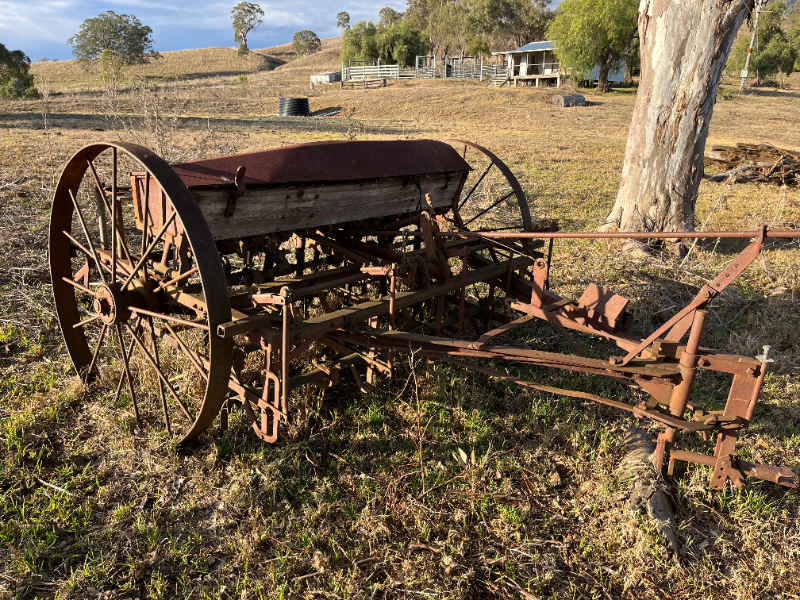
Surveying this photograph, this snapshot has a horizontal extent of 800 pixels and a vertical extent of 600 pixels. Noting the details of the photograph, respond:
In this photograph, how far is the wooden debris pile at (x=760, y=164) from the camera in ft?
37.0

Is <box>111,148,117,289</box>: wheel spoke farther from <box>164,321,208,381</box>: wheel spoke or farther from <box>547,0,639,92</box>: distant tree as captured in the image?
<box>547,0,639,92</box>: distant tree

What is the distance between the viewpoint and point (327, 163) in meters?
3.76

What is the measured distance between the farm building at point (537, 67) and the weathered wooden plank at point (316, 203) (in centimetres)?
4073

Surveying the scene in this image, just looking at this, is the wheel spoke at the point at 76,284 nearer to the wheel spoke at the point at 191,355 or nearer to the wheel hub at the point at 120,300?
the wheel hub at the point at 120,300

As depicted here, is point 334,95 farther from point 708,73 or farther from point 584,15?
point 708,73

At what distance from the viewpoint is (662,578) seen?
8.52ft

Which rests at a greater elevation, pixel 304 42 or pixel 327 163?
pixel 304 42

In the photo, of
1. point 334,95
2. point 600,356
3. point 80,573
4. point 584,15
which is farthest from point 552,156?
point 584,15

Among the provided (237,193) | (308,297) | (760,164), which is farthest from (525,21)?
(237,193)

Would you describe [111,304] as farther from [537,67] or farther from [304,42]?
[304,42]

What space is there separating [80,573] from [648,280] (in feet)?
18.1

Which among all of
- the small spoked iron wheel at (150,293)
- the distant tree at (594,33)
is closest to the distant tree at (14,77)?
the small spoked iron wheel at (150,293)

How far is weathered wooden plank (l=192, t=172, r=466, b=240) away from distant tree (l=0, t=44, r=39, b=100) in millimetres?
30232

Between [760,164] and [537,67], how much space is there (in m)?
38.2
